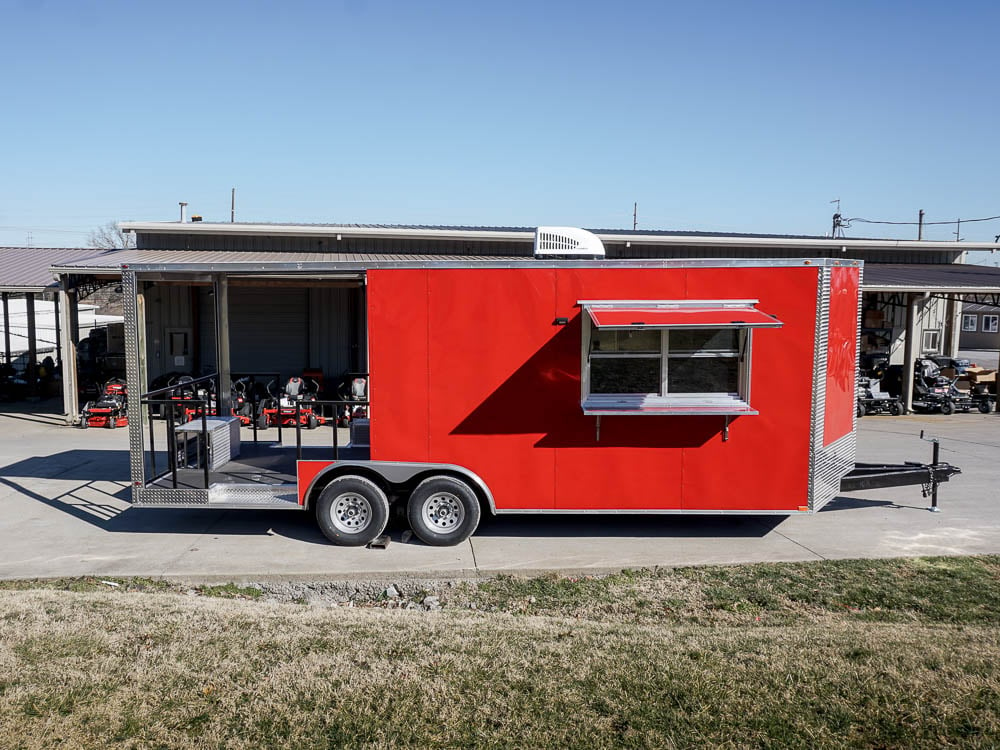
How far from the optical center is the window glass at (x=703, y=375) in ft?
26.9

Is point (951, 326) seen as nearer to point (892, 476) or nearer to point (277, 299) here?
point (892, 476)

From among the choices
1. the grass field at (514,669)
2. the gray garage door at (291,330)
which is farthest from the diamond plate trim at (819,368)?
the gray garage door at (291,330)

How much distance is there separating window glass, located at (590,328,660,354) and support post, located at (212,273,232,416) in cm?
505

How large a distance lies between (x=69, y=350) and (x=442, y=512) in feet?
40.3

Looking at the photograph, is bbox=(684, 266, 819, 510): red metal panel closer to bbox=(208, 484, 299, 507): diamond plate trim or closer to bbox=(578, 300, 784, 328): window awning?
bbox=(578, 300, 784, 328): window awning

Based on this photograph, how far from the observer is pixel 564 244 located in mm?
8875

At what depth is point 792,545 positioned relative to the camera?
338 inches

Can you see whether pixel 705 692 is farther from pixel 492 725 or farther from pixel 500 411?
pixel 500 411

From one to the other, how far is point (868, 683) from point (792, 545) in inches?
148

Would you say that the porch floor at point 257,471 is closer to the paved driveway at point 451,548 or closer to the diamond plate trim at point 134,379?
the diamond plate trim at point 134,379

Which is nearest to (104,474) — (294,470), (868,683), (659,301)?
(294,470)

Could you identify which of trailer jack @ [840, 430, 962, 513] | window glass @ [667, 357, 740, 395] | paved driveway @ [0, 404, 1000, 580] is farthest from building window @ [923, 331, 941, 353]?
window glass @ [667, 357, 740, 395]

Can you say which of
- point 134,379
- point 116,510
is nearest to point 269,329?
point 116,510

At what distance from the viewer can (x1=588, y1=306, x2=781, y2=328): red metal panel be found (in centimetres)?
758
